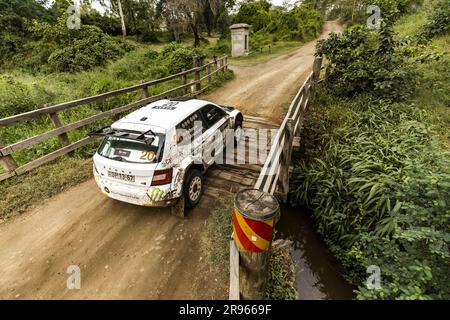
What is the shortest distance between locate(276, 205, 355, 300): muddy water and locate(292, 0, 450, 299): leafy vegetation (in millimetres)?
192

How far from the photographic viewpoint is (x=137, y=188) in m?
3.59

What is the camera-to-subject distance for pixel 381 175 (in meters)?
4.27

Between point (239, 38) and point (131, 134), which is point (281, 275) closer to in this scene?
point (131, 134)

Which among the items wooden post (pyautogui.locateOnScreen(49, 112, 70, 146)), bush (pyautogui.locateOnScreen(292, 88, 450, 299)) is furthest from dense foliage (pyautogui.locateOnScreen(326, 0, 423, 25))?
wooden post (pyautogui.locateOnScreen(49, 112, 70, 146))

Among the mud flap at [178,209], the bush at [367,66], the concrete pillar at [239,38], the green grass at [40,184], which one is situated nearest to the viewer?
the mud flap at [178,209]

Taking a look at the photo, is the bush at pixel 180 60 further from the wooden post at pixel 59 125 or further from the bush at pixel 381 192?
the wooden post at pixel 59 125

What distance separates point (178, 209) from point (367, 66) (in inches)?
299

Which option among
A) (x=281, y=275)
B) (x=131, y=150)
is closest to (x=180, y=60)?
(x=131, y=150)

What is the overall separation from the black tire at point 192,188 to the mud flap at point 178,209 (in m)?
0.09

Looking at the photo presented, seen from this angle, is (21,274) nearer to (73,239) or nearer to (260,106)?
(73,239)

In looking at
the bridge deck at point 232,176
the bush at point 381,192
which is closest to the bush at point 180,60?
the bush at point 381,192

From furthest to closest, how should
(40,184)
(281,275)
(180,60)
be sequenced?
(180,60) < (40,184) < (281,275)

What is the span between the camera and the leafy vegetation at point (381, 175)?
102 inches
